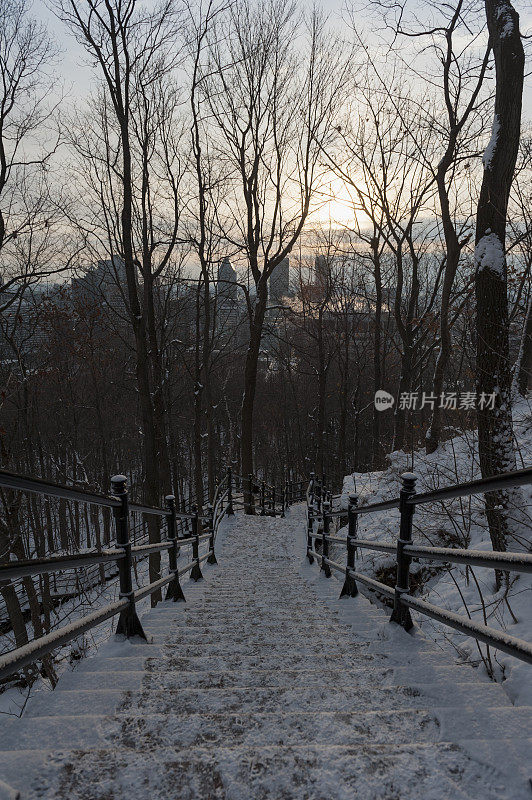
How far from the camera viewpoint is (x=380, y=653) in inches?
112

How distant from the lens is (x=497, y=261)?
5.63m

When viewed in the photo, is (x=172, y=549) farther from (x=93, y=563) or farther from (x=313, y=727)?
(x=313, y=727)

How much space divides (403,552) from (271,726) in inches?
60.6

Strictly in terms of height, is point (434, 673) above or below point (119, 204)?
below

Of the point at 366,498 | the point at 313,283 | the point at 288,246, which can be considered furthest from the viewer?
the point at 313,283

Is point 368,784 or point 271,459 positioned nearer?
point 368,784

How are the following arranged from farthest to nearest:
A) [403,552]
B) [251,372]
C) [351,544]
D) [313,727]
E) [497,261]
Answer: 1. [251,372]
2. [497,261]
3. [351,544]
4. [403,552]
5. [313,727]

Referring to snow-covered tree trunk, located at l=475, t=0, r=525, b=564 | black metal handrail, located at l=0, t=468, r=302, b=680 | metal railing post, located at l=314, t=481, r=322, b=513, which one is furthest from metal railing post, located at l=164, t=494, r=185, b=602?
metal railing post, located at l=314, t=481, r=322, b=513

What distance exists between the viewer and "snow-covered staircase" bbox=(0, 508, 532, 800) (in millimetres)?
1540

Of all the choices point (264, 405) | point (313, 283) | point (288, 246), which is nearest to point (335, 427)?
point (264, 405)

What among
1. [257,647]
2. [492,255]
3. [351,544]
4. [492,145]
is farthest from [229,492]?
[492,145]

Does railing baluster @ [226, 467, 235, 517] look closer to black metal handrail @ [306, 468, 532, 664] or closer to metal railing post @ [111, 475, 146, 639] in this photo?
black metal handrail @ [306, 468, 532, 664]

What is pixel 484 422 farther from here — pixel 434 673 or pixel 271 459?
pixel 271 459

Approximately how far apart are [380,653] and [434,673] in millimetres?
515
